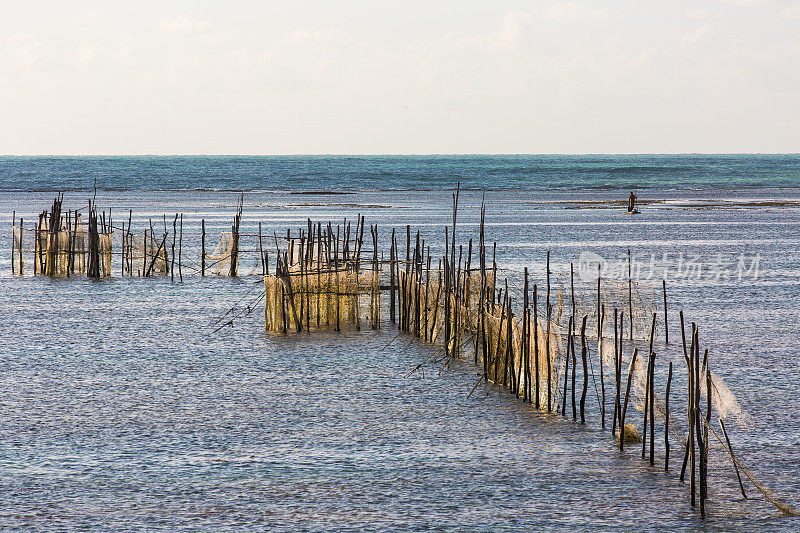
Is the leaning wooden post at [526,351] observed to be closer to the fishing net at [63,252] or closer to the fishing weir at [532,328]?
the fishing weir at [532,328]

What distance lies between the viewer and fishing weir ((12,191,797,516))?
28.0 feet

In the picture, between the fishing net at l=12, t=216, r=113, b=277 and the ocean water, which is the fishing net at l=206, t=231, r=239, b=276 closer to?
the ocean water

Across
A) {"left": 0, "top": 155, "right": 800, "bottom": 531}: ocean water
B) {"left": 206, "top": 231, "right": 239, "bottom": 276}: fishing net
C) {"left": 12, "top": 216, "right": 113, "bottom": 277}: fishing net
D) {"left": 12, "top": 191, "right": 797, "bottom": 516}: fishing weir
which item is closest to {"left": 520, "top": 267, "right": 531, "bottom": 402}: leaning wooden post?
{"left": 12, "top": 191, "right": 797, "bottom": 516}: fishing weir

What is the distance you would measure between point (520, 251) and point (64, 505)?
1990 cm

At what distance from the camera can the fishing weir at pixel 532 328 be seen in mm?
8539

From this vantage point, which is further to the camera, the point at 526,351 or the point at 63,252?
the point at 63,252

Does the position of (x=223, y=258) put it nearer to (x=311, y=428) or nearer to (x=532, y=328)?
(x=532, y=328)

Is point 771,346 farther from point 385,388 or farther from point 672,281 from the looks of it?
point 672,281

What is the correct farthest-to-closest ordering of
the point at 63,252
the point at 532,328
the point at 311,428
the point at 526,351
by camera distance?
the point at 63,252 < the point at 532,328 < the point at 526,351 < the point at 311,428

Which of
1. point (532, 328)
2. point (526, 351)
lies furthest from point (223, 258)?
point (526, 351)

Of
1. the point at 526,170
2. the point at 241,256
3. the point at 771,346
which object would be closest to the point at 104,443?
the point at 771,346

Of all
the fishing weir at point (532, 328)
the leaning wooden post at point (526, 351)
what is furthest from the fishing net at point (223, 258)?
the leaning wooden post at point (526, 351)

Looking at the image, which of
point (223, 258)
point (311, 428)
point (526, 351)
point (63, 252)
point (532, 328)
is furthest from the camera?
point (223, 258)

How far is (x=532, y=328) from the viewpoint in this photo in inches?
440
